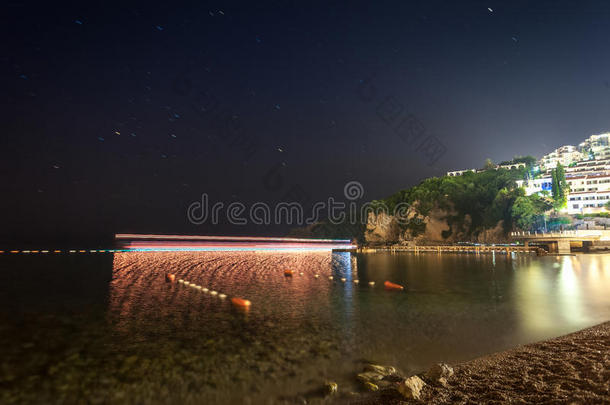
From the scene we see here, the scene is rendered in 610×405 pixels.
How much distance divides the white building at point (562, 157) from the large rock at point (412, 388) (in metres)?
192

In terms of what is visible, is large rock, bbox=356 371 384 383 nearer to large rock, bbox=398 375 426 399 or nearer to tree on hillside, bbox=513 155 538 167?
large rock, bbox=398 375 426 399

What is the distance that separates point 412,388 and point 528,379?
2636mm

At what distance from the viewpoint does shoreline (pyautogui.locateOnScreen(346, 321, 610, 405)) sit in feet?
20.5

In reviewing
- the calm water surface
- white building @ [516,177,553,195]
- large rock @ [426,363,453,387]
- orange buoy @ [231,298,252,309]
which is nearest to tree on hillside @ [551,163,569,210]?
white building @ [516,177,553,195]

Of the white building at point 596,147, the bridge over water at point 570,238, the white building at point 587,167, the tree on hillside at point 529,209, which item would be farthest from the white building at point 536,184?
the white building at point 596,147

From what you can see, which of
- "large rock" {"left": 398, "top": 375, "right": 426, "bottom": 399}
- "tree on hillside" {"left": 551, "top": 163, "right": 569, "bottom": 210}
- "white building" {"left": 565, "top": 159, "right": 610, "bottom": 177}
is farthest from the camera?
"white building" {"left": 565, "top": 159, "right": 610, "bottom": 177}

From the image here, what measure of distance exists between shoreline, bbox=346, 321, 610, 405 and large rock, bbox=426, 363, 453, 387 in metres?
0.09

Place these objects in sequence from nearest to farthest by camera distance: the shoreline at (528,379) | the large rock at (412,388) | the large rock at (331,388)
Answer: the shoreline at (528,379) → the large rock at (412,388) → the large rock at (331,388)

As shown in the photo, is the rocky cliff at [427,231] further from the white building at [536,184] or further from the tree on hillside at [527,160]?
the tree on hillside at [527,160]

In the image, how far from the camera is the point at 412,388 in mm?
6734

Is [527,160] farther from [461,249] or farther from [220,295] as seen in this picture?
[220,295]

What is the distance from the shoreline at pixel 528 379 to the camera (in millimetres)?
6254

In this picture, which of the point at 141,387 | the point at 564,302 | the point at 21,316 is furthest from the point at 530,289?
the point at 21,316

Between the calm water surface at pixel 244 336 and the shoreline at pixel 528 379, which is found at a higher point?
the shoreline at pixel 528 379
